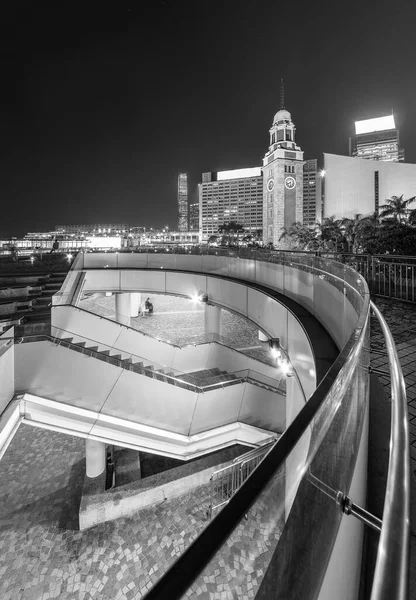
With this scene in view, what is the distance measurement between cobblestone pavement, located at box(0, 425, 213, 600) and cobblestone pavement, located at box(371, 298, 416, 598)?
7.28m

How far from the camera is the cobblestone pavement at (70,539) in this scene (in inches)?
321

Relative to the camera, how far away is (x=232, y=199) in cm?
15100

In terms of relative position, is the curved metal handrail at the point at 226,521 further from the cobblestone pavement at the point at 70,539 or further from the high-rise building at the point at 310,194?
the high-rise building at the point at 310,194

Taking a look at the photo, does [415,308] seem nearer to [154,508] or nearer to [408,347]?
[408,347]

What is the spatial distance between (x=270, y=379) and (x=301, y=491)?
14.1 meters

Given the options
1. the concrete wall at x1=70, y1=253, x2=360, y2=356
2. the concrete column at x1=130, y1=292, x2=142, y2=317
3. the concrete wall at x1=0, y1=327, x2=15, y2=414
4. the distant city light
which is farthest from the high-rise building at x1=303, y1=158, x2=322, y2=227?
the concrete wall at x1=0, y1=327, x2=15, y2=414

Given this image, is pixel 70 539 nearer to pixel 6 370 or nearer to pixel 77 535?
pixel 77 535

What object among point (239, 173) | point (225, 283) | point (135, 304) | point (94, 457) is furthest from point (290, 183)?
point (94, 457)

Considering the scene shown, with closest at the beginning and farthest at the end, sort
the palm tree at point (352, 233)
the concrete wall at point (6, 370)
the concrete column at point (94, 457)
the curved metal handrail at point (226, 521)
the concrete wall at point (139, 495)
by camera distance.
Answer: the curved metal handrail at point (226, 521) → the concrete wall at point (6, 370) → the concrete wall at point (139, 495) → the concrete column at point (94, 457) → the palm tree at point (352, 233)

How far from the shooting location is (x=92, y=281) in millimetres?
20312

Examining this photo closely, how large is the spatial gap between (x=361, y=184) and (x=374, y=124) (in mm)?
46755

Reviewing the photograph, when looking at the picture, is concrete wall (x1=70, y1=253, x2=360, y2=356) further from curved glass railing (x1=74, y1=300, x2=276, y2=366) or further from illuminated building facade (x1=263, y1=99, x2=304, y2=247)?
illuminated building facade (x1=263, y1=99, x2=304, y2=247)

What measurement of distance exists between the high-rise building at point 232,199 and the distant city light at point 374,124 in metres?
44.2

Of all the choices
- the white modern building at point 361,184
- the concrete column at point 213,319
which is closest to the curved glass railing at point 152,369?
the concrete column at point 213,319
